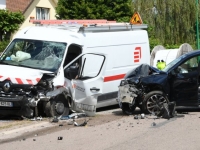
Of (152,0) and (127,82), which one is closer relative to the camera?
(127,82)

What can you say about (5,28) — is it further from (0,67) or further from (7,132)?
(7,132)

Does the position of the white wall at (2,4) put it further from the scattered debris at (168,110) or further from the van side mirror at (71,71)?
the scattered debris at (168,110)

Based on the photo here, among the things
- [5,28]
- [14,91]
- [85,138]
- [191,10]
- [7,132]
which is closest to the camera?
[85,138]

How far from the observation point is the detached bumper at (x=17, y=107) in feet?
37.1

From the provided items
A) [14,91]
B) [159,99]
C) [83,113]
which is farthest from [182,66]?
[14,91]

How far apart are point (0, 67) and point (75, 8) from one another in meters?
21.6

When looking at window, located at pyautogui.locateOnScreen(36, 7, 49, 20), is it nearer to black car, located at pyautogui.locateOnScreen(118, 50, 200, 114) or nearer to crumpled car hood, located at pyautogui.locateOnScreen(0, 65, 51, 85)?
black car, located at pyautogui.locateOnScreen(118, 50, 200, 114)

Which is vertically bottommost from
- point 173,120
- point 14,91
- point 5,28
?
point 173,120

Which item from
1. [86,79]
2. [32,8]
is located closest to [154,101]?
[86,79]

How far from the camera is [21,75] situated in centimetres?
1178

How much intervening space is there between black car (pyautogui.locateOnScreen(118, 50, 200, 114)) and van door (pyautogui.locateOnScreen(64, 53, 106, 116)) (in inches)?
27.0

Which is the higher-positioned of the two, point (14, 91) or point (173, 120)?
point (14, 91)

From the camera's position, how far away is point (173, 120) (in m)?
11.6

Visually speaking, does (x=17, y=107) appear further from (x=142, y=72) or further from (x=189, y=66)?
(x=189, y=66)
